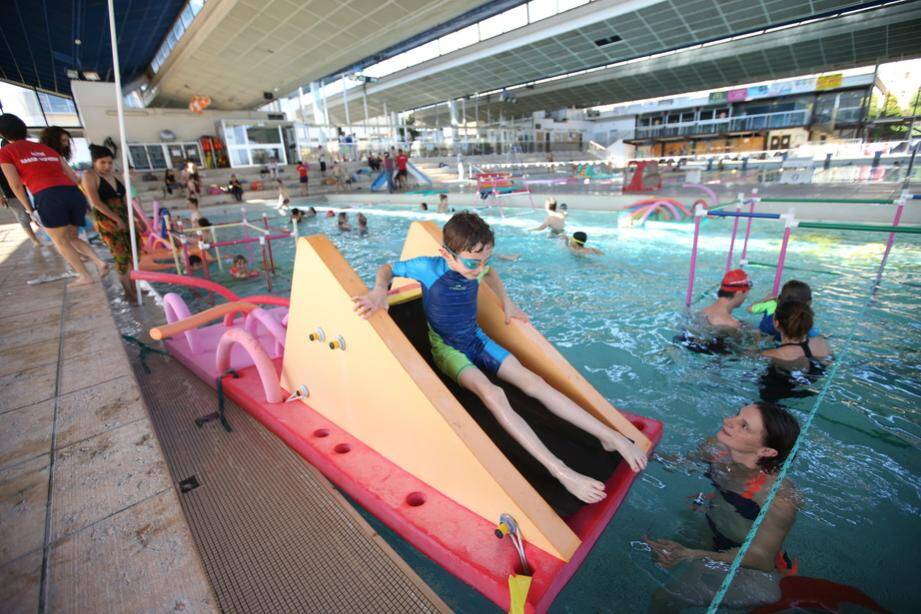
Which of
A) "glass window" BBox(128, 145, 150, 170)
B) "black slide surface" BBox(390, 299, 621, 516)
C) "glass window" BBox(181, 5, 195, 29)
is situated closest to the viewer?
"black slide surface" BBox(390, 299, 621, 516)

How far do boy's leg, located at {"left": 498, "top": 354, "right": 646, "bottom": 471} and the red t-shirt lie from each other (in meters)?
4.56

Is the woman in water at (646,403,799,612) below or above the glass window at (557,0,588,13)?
below

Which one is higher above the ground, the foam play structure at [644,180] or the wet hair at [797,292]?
the foam play structure at [644,180]

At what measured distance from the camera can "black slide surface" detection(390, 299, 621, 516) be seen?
1905 millimetres

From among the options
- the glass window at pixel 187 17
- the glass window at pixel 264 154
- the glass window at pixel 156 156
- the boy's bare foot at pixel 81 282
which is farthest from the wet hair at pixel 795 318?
the glass window at pixel 264 154

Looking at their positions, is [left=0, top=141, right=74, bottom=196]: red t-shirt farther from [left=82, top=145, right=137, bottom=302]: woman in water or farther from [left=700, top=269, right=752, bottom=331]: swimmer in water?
[left=700, top=269, right=752, bottom=331]: swimmer in water

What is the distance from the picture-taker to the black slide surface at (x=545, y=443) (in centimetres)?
191

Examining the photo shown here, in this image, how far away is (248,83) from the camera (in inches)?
1000

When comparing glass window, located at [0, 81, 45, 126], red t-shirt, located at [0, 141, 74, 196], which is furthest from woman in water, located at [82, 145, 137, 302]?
glass window, located at [0, 81, 45, 126]

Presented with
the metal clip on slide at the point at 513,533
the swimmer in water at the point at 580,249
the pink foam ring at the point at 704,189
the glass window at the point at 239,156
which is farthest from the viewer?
the glass window at the point at 239,156

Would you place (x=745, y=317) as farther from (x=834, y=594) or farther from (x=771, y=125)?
(x=771, y=125)

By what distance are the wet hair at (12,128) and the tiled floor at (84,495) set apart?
1927 mm

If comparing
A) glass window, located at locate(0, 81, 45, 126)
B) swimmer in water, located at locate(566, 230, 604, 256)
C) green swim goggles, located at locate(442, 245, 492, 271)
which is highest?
glass window, located at locate(0, 81, 45, 126)

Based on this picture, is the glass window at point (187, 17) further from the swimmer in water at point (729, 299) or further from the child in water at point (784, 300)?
the child in water at point (784, 300)
